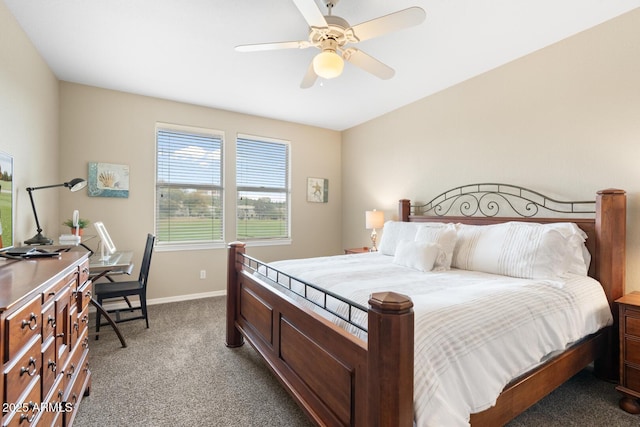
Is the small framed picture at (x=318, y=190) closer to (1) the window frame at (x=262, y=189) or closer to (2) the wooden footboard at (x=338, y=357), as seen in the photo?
(1) the window frame at (x=262, y=189)

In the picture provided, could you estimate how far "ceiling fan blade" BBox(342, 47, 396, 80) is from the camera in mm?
2113

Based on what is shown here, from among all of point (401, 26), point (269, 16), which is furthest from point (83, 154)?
point (401, 26)

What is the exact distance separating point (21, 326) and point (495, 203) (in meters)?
3.46

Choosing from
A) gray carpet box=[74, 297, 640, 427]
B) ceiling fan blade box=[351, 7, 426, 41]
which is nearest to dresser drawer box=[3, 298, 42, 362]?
gray carpet box=[74, 297, 640, 427]

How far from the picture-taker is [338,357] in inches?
53.1

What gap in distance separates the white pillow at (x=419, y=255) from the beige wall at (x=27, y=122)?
3.07 meters

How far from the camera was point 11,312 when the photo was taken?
3.10ft

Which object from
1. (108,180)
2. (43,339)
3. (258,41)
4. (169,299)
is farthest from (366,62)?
(169,299)

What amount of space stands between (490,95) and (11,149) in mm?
4150

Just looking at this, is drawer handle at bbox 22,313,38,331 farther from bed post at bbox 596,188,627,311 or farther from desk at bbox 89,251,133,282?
bed post at bbox 596,188,627,311

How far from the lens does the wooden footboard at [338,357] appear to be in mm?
1029

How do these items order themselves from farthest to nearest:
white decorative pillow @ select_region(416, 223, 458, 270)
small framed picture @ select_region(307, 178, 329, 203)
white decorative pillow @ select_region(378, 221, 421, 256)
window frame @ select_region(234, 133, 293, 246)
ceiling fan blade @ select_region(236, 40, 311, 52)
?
small framed picture @ select_region(307, 178, 329, 203), window frame @ select_region(234, 133, 293, 246), white decorative pillow @ select_region(378, 221, 421, 256), white decorative pillow @ select_region(416, 223, 458, 270), ceiling fan blade @ select_region(236, 40, 311, 52)

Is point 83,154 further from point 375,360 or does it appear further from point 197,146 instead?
point 375,360

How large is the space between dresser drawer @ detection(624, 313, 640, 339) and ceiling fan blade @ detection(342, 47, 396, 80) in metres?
2.27
